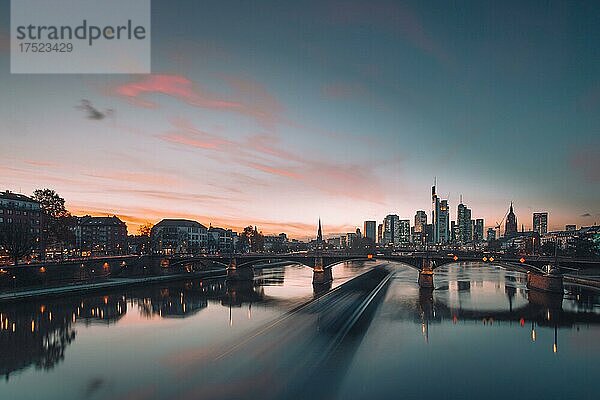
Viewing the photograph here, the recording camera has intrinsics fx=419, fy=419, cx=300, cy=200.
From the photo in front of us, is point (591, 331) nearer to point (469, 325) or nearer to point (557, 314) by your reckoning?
point (557, 314)

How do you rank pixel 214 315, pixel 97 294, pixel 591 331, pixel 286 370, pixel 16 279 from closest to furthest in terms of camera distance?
pixel 286 370, pixel 591 331, pixel 214 315, pixel 16 279, pixel 97 294

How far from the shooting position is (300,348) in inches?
Answer: 1522

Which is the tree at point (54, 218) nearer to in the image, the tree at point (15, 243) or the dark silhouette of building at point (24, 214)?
the dark silhouette of building at point (24, 214)

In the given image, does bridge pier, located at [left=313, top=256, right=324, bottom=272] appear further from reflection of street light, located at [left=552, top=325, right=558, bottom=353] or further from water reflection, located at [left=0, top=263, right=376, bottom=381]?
reflection of street light, located at [left=552, top=325, right=558, bottom=353]

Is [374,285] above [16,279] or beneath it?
beneath

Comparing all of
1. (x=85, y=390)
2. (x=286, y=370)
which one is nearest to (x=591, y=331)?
(x=286, y=370)

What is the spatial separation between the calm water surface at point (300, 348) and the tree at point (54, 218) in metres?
37.0

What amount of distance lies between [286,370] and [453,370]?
13.5 meters

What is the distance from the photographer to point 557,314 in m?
58.6

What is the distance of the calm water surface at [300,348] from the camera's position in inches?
1164

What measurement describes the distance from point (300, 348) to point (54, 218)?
85358 millimetres

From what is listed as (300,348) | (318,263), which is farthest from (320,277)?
(300,348)

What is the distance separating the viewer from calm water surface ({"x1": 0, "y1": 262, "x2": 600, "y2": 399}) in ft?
97.0

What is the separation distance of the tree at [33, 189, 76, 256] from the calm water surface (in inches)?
1455
